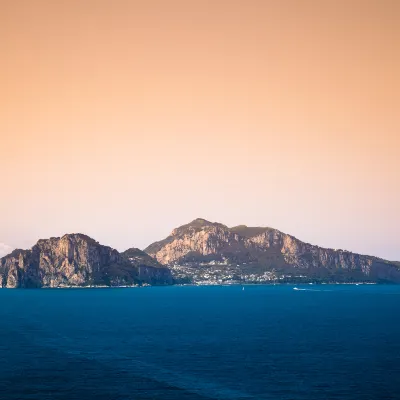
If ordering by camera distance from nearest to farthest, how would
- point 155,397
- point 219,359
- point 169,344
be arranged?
point 155,397
point 219,359
point 169,344

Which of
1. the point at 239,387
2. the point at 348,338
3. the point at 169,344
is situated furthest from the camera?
the point at 348,338

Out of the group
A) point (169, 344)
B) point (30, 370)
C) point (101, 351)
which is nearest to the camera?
point (30, 370)

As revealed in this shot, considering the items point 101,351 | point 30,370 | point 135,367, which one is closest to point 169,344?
point 101,351

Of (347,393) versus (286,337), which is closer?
(347,393)

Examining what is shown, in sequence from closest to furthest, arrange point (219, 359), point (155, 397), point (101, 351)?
1. point (155, 397)
2. point (219, 359)
3. point (101, 351)

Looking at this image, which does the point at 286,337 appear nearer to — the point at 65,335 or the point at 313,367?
the point at 313,367

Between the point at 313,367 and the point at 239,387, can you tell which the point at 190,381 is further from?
the point at 313,367

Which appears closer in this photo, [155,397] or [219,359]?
[155,397]

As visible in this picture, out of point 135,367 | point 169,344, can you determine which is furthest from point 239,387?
point 169,344
